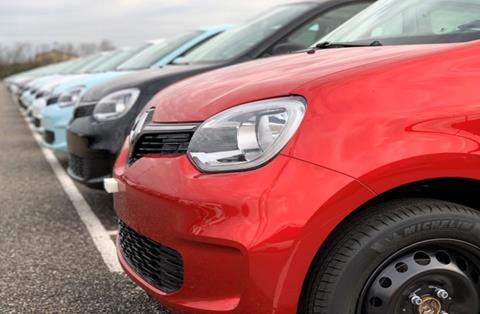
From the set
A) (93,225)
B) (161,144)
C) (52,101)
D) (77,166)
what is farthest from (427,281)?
(52,101)

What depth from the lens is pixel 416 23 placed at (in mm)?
2684

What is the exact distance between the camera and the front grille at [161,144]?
217cm

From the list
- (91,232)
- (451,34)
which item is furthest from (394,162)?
(91,232)

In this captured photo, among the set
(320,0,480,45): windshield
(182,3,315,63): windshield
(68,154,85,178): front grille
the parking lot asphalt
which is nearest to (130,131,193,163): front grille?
the parking lot asphalt

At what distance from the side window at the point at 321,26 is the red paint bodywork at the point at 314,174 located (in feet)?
9.37

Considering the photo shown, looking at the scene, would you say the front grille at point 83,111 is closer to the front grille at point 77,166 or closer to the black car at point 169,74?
the black car at point 169,74

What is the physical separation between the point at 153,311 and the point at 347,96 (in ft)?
5.16

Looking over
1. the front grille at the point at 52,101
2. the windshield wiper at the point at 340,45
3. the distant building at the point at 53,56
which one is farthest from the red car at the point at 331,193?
the distant building at the point at 53,56

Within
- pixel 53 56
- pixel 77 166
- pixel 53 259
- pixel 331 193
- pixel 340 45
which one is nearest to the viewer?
pixel 331 193

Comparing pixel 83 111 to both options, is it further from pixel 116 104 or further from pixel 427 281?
pixel 427 281

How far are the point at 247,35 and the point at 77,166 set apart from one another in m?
1.81

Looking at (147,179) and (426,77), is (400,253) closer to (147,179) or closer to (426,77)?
(426,77)

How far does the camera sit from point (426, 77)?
1.99 meters

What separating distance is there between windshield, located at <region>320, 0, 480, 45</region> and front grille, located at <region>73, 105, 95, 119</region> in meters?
2.31
